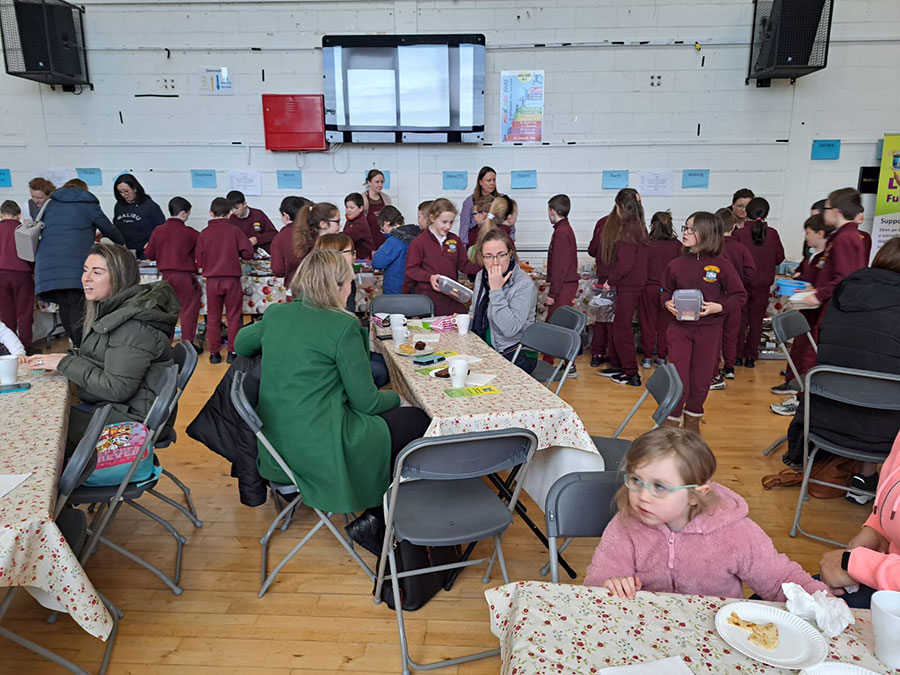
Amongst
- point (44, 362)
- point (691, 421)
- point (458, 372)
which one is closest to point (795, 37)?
point (691, 421)

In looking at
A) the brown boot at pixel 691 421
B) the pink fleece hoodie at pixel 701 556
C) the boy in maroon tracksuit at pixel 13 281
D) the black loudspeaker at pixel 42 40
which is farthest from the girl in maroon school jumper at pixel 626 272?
the black loudspeaker at pixel 42 40

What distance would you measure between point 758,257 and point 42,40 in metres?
7.25

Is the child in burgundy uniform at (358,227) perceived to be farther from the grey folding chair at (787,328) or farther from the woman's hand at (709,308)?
the grey folding chair at (787,328)

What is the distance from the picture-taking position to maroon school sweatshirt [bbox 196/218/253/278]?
5.34 m

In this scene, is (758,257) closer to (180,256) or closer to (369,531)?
(369,531)

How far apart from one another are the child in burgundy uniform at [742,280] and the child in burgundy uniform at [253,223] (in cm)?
443

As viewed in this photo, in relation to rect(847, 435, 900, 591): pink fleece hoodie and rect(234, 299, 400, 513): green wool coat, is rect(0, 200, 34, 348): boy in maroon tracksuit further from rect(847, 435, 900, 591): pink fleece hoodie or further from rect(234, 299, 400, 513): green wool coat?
rect(847, 435, 900, 591): pink fleece hoodie

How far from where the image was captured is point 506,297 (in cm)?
356

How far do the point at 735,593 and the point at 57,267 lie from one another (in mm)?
5455

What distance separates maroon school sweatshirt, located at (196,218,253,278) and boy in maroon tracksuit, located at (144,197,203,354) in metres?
0.12

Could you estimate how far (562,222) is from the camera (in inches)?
200

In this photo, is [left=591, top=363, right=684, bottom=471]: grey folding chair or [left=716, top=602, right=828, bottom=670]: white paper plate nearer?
[left=716, top=602, right=828, bottom=670]: white paper plate

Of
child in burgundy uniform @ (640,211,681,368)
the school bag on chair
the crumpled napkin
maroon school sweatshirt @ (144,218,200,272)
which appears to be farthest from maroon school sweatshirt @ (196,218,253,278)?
the crumpled napkin

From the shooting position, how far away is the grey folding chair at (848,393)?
8.23ft
